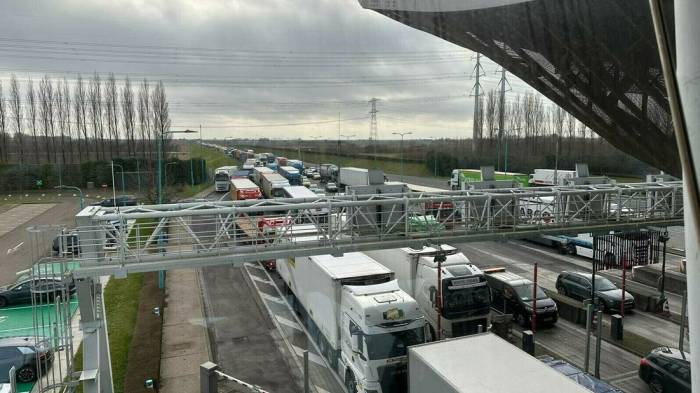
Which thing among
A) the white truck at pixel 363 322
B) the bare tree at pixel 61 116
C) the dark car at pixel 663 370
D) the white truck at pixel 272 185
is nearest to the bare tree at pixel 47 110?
the bare tree at pixel 61 116

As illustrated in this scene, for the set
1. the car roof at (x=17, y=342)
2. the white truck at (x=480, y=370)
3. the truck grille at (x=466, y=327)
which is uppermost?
the white truck at (x=480, y=370)

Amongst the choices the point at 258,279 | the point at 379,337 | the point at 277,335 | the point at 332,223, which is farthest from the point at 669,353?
the point at 258,279

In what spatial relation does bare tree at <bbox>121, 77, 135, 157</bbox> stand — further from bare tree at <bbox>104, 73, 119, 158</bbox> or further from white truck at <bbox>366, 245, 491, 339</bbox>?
white truck at <bbox>366, 245, 491, 339</bbox>

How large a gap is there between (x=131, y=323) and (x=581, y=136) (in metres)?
8.91

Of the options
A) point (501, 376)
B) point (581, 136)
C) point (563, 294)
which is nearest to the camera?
point (501, 376)

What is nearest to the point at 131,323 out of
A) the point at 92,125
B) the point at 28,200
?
the point at 92,125

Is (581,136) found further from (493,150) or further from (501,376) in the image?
(501,376)

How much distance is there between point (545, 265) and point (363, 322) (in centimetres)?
1021

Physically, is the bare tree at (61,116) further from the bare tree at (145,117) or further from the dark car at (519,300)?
the dark car at (519,300)

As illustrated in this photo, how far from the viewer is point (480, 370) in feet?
14.9

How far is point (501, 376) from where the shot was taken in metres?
4.41

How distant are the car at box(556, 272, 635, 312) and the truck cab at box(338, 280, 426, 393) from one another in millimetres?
5851

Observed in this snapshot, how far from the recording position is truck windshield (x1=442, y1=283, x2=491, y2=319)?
808 centimetres

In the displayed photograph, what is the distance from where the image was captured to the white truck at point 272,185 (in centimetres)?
2414
